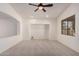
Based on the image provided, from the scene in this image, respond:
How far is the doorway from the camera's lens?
15578 millimetres

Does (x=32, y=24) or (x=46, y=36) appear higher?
(x=32, y=24)

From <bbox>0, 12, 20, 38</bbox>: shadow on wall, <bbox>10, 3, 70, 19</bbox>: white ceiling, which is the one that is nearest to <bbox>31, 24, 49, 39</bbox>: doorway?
<bbox>0, 12, 20, 38</bbox>: shadow on wall

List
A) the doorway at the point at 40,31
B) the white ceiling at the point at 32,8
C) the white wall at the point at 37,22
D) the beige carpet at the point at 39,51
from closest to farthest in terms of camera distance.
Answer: the beige carpet at the point at 39,51
the white ceiling at the point at 32,8
the white wall at the point at 37,22
the doorway at the point at 40,31

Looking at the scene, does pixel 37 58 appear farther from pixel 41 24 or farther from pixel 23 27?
pixel 41 24

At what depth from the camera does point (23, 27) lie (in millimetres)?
14281

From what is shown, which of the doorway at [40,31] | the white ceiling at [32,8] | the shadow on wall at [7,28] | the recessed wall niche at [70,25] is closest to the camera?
the recessed wall niche at [70,25]

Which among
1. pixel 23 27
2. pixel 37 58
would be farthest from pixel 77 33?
pixel 23 27

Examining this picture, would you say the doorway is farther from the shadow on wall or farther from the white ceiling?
the white ceiling

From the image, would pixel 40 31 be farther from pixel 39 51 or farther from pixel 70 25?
pixel 39 51

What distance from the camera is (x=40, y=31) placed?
15719mm

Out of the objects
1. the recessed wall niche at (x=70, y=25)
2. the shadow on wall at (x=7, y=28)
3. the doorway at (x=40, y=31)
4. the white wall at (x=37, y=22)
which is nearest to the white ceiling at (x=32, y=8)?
the recessed wall niche at (x=70, y=25)

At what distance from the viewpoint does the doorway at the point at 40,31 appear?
1558 cm

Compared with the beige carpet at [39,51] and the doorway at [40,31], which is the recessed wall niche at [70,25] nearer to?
the beige carpet at [39,51]

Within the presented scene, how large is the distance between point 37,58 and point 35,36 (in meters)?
13.9
